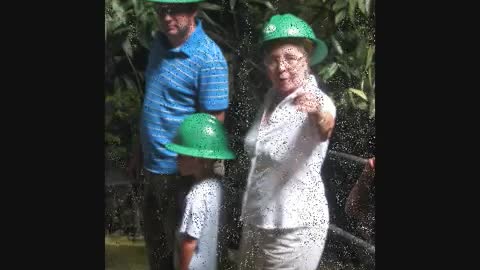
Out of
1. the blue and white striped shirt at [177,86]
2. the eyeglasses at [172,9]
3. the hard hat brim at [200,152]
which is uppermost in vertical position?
the eyeglasses at [172,9]

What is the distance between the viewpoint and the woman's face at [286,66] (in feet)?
16.2

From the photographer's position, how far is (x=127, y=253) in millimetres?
5023

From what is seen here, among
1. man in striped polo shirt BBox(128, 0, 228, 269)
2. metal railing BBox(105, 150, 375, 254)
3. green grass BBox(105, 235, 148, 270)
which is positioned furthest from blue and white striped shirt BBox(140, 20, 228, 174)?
green grass BBox(105, 235, 148, 270)

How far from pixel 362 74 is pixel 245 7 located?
1.28ft

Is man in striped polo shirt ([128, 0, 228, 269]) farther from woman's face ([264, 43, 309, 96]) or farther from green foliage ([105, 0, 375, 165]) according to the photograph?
woman's face ([264, 43, 309, 96])

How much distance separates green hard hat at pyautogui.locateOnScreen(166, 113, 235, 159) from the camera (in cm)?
491

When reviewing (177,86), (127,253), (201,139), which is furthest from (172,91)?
(127,253)

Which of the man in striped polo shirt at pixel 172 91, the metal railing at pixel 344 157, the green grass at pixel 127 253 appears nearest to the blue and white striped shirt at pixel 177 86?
the man in striped polo shirt at pixel 172 91

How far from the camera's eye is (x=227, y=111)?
4.93 m

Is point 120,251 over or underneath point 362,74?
underneath

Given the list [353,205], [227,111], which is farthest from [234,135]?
[353,205]

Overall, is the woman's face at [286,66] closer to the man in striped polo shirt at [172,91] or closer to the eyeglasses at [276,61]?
the eyeglasses at [276,61]

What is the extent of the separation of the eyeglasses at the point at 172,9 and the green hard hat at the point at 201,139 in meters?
0.29

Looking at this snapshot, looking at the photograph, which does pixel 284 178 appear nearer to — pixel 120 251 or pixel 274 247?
pixel 274 247
